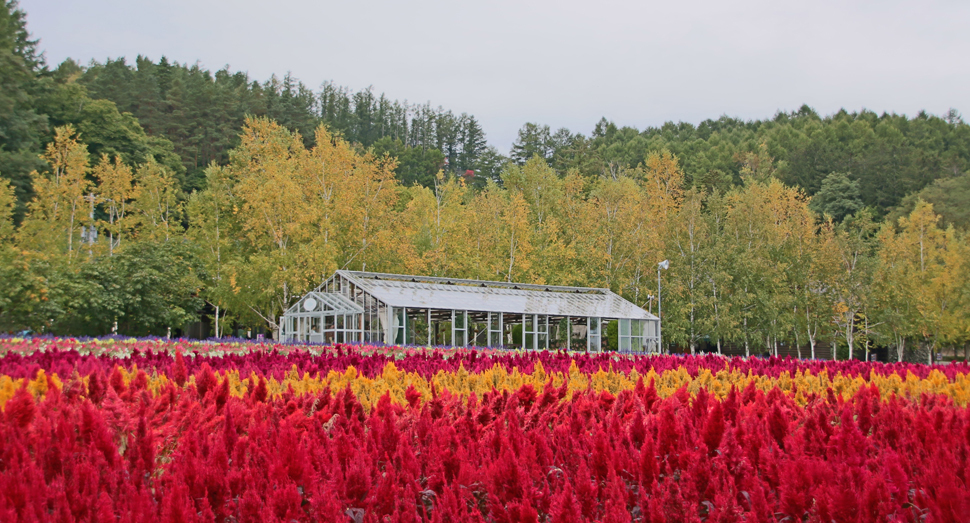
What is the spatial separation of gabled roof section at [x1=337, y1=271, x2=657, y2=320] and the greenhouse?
1.5 inches

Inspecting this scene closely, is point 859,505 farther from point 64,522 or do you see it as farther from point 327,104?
point 327,104

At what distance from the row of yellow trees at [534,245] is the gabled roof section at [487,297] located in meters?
5.48

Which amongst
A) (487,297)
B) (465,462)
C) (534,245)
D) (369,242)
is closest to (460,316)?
(487,297)

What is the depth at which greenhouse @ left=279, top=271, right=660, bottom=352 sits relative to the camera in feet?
86.3

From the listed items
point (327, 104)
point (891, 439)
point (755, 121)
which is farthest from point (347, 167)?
point (755, 121)

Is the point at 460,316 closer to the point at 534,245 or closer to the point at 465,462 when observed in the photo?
the point at 534,245

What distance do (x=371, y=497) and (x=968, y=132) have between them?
106271 mm

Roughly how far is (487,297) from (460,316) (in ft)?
5.61

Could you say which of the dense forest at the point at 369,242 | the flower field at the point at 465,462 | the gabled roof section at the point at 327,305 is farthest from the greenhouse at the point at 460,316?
the flower field at the point at 465,462

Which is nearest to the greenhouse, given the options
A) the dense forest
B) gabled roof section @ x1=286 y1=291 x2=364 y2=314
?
gabled roof section @ x1=286 y1=291 x2=364 y2=314

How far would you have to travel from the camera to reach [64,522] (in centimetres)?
253

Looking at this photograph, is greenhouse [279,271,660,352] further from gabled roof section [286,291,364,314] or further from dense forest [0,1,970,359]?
dense forest [0,1,970,359]

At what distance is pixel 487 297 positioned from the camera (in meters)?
29.8

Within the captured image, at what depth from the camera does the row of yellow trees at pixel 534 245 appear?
3544 cm
